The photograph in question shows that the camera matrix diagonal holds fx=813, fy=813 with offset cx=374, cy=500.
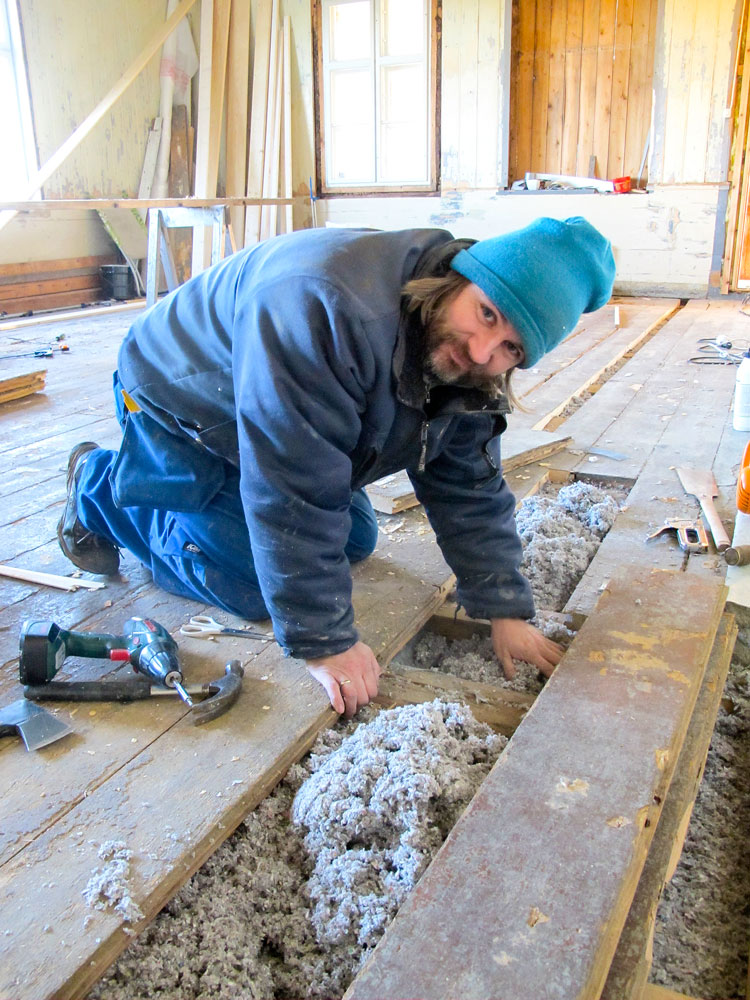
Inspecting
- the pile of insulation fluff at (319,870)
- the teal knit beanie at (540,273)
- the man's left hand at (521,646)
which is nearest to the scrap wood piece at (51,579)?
the pile of insulation fluff at (319,870)

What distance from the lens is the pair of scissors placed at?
1.73m

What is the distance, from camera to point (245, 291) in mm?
1461

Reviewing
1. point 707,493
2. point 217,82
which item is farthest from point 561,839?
point 217,82

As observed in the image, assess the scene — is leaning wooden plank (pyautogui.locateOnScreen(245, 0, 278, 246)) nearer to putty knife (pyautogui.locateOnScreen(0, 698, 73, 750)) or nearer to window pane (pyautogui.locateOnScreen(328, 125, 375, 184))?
window pane (pyautogui.locateOnScreen(328, 125, 375, 184))

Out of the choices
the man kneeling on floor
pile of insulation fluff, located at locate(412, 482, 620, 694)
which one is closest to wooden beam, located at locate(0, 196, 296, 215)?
the man kneeling on floor

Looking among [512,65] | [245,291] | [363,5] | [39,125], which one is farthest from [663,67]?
[245,291]

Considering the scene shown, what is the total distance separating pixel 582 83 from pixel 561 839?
25.4 feet

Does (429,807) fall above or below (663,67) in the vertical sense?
below

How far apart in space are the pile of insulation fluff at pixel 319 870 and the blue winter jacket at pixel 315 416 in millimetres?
257

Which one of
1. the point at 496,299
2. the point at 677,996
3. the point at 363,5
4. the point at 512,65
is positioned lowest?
the point at 677,996

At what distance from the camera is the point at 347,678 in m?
1.50

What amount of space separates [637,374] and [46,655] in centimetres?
350

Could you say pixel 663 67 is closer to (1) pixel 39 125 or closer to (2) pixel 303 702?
(1) pixel 39 125

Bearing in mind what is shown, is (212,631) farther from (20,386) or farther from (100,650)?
(20,386)
